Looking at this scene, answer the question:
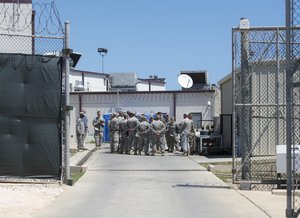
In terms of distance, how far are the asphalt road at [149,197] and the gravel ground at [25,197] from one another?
0.21 m

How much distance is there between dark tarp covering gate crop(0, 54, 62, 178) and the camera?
431 inches

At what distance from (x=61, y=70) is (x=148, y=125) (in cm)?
1156

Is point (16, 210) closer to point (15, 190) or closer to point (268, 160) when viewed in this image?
point (15, 190)

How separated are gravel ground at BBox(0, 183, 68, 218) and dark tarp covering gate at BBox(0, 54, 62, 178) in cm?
29

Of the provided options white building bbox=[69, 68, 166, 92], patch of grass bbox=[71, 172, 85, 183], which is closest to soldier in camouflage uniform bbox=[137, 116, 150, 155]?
patch of grass bbox=[71, 172, 85, 183]

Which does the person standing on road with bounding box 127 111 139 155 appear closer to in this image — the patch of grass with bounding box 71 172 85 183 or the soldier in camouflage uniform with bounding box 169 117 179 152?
the soldier in camouflage uniform with bounding box 169 117 179 152

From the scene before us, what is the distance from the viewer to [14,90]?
35.9 ft

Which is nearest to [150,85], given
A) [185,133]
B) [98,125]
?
[98,125]

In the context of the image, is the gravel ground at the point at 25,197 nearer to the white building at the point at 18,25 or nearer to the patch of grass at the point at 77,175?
the patch of grass at the point at 77,175

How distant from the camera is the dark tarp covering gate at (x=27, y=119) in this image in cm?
1094

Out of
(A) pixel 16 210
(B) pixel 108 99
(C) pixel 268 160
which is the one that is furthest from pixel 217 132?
(A) pixel 16 210

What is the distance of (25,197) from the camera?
9.77 meters

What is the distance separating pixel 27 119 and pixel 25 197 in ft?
6.18

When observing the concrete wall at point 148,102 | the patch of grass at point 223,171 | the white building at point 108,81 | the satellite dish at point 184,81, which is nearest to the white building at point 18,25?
the patch of grass at point 223,171
